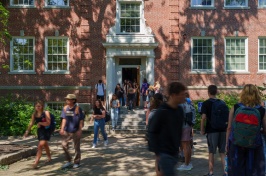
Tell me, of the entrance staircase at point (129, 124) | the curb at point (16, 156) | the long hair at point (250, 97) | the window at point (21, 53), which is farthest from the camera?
the window at point (21, 53)

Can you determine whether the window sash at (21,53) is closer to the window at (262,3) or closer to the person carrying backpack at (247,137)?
the window at (262,3)

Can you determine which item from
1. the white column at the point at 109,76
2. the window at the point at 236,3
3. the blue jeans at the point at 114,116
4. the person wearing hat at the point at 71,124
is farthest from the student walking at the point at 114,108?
the window at the point at 236,3

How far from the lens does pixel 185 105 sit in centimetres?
915

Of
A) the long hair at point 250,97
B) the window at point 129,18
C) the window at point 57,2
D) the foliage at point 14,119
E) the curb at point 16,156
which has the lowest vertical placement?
the curb at point 16,156

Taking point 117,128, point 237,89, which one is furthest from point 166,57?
point 117,128

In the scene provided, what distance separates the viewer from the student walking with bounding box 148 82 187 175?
4.88m

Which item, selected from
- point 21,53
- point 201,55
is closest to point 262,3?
point 201,55

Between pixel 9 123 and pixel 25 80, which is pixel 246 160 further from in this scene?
pixel 25 80

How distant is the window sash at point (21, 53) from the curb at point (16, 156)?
425 inches

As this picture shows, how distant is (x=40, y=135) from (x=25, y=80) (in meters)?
12.3

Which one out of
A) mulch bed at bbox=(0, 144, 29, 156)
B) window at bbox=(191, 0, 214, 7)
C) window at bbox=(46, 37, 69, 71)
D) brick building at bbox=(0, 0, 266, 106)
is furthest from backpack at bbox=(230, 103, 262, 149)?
window at bbox=(191, 0, 214, 7)

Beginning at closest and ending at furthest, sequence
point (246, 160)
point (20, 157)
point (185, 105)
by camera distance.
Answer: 1. point (246, 160)
2. point (185, 105)
3. point (20, 157)

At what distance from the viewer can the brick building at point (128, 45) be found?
21.2 meters

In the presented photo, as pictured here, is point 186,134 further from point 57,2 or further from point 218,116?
point 57,2
